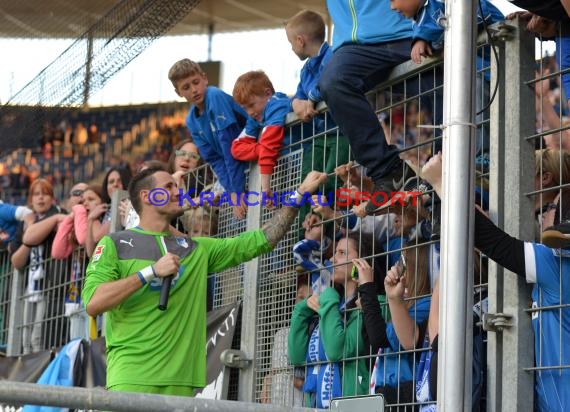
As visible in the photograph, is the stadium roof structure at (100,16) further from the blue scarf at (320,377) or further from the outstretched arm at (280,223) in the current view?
the blue scarf at (320,377)

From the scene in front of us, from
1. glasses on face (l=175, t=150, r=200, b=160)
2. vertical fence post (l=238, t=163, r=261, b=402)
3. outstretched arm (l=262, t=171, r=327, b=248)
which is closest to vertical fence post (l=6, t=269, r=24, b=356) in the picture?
glasses on face (l=175, t=150, r=200, b=160)

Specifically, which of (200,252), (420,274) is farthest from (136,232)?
(420,274)

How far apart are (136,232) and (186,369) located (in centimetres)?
81

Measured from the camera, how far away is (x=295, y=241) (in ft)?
21.0

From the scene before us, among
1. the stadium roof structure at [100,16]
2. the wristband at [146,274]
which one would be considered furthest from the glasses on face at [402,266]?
the stadium roof structure at [100,16]

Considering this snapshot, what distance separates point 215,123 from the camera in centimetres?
714

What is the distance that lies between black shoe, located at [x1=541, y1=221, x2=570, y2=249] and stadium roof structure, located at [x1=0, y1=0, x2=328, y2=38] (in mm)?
13818

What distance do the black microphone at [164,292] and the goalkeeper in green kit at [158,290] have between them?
0.04m

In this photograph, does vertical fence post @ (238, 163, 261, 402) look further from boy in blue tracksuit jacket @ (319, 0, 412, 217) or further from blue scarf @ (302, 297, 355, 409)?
boy in blue tracksuit jacket @ (319, 0, 412, 217)

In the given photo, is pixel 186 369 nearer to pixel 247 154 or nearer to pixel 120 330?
pixel 120 330

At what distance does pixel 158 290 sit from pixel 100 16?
Answer: 1362 cm

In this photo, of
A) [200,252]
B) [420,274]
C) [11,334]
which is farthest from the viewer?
[11,334]

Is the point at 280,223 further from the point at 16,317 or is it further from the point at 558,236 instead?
the point at 16,317

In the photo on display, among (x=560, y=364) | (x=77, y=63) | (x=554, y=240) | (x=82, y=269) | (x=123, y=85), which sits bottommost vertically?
(x=560, y=364)
